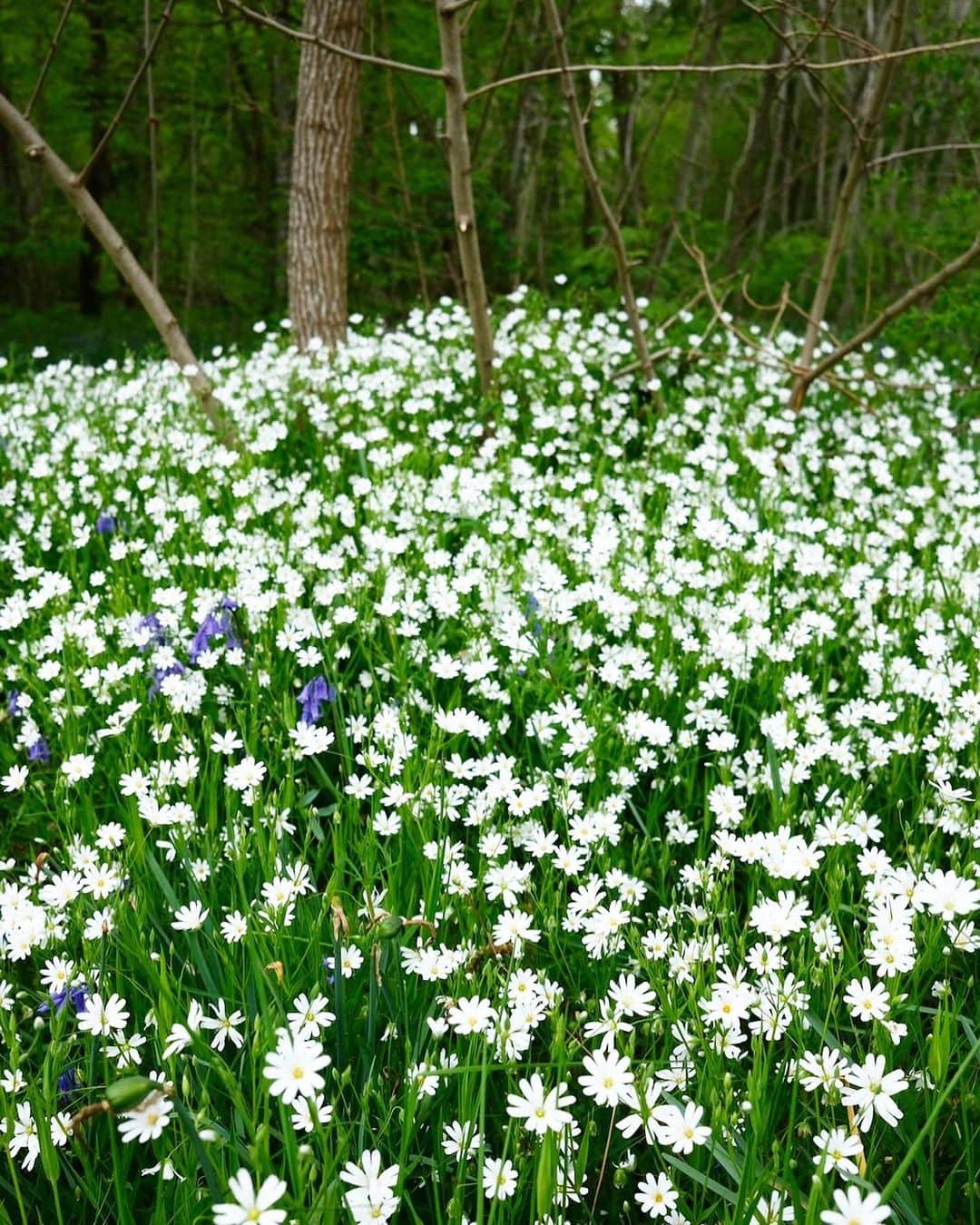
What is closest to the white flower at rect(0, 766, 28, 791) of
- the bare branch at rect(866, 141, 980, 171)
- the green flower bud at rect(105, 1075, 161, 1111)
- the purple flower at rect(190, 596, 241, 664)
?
the purple flower at rect(190, 596, 241, 664)

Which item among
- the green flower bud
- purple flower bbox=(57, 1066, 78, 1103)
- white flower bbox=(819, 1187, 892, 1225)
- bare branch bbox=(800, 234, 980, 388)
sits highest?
bare branch bbox=(800, 234, 980, 388)

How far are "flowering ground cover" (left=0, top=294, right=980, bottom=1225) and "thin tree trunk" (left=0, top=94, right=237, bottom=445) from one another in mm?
272

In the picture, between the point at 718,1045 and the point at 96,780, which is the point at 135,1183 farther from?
the point at 96,780

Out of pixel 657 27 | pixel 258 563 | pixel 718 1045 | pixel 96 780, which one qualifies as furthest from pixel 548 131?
pixel 718 1045

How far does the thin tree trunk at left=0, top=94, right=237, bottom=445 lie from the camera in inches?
172

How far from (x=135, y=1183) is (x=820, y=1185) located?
102 centimetres

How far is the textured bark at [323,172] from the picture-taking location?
5656mm

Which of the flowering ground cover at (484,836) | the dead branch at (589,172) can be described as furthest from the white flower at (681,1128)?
the dead branch at (589,172)

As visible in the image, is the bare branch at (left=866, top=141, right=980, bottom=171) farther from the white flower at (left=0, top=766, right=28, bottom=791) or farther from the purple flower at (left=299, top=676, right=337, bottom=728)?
the white flower at (left=0, top=766, right=28, bottom=791)

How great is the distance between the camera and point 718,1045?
158 cm

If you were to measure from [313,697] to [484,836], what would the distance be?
70 centimetres

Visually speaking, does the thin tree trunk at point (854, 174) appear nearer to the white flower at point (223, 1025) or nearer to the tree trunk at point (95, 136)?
the white flower at point (223, 1025)

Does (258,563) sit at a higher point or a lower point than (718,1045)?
higher

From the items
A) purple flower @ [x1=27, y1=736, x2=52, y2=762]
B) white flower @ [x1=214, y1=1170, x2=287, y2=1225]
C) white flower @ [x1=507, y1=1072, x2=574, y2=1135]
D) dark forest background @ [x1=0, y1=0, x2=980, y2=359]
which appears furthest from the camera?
dark forest background @ [x1=0, y1=0, x2=980, y2=359]
